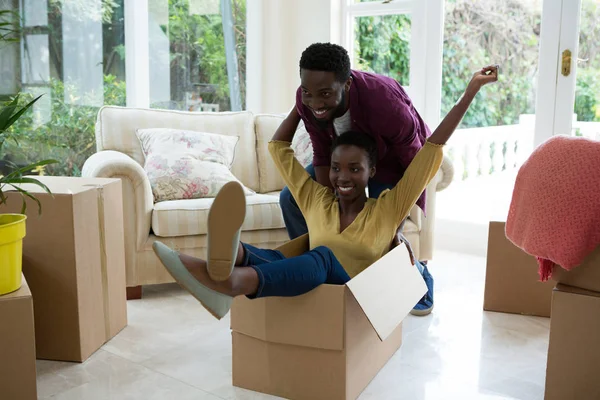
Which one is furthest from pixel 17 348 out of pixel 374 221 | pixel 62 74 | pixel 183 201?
pixel 62 74

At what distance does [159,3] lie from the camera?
3.89 meters

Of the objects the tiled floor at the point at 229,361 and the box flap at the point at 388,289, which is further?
the tiled floor at the point at 229,361

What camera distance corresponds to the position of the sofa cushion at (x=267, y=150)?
124 inches

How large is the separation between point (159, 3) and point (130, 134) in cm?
117

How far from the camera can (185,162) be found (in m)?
2.97

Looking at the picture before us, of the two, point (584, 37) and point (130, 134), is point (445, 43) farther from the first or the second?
point (130, 134)

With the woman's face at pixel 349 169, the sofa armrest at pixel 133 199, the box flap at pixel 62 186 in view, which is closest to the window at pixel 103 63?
the sofa armrest at pixel 133 199

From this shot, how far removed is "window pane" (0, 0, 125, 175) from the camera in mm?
3246

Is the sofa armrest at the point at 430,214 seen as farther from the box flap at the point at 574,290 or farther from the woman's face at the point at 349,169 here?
the box flap at the point at 574,290

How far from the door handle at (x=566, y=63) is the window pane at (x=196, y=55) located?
2073mm

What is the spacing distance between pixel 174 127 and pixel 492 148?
1787mm

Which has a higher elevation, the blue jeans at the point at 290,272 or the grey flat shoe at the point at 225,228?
the grey flat shoe at the point at 225,228

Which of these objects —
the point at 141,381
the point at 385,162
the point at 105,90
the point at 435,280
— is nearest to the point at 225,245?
the point at 141,381

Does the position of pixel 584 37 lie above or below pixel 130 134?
above
